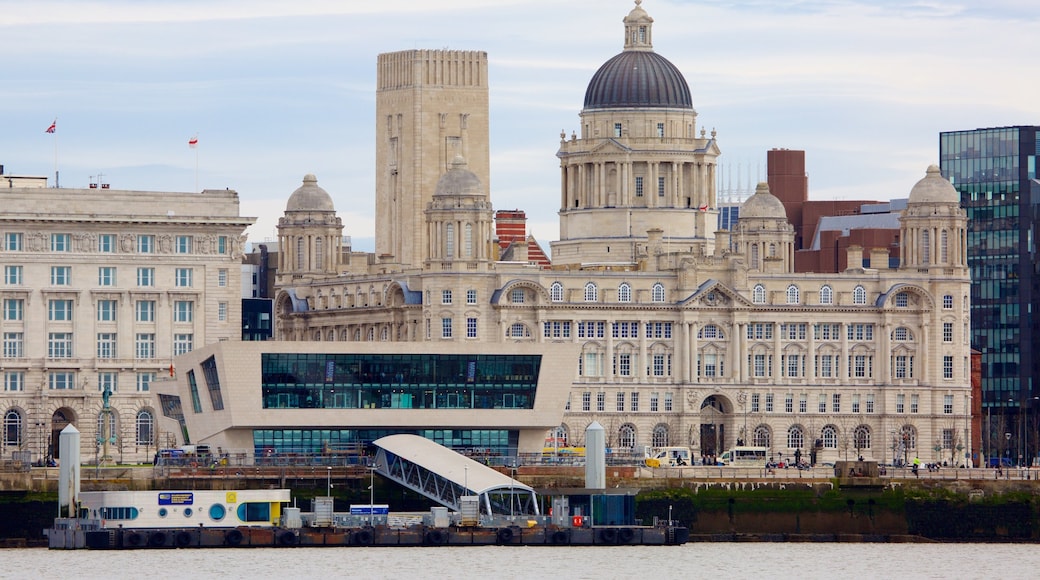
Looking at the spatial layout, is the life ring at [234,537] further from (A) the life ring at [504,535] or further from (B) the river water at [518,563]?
(A) the life ring at [504,535]

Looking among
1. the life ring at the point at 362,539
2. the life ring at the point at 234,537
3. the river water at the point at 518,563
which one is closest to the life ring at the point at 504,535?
the river water at the point at 518,563

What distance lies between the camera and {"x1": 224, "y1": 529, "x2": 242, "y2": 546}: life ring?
16588 cm

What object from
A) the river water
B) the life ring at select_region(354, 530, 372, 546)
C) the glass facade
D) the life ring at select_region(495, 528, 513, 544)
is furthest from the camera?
the glass facade

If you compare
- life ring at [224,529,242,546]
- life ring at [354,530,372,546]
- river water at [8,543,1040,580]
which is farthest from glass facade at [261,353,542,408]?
life ring at [354,530,372,546]

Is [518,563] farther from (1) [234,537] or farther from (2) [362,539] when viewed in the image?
(1) [234,537]

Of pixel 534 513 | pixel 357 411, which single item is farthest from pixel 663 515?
pixel 357 411

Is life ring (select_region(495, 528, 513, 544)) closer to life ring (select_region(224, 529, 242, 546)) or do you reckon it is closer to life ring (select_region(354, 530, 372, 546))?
life ring (select_region(354, 530, 372, 546))

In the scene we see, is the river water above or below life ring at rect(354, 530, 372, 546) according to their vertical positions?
below

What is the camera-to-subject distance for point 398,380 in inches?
7466

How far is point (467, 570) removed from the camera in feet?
510

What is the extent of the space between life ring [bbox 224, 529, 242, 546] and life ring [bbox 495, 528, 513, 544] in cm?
1172

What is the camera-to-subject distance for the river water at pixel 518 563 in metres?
154

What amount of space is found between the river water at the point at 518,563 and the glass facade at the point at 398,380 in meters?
22.3

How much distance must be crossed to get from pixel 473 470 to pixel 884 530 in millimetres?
21746
